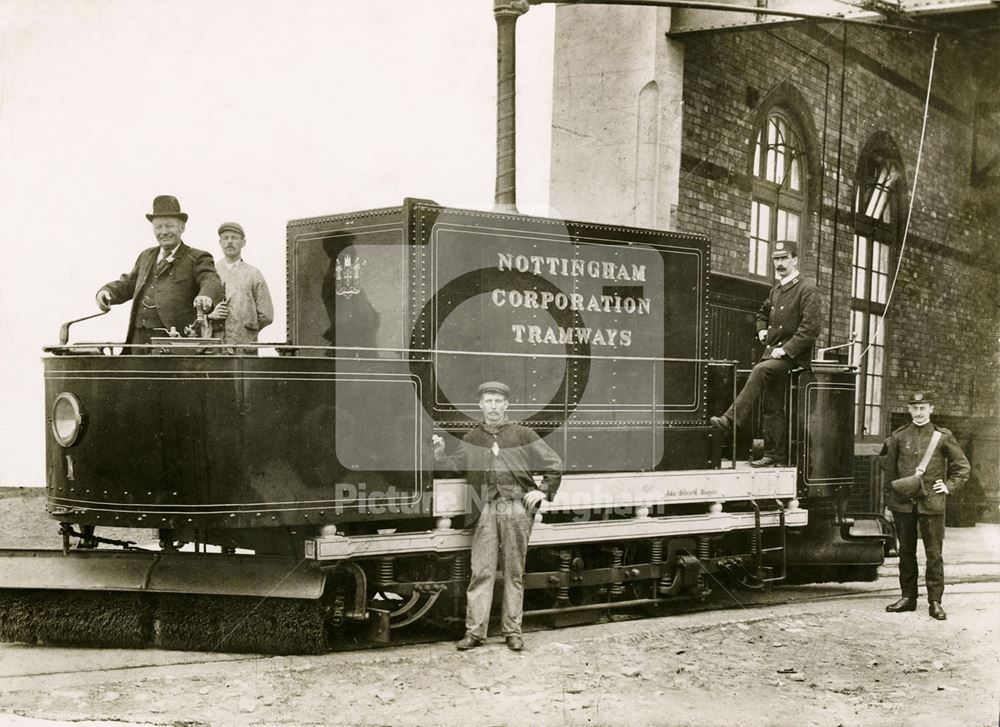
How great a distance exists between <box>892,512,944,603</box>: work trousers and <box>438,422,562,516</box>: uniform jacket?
3.38 meters

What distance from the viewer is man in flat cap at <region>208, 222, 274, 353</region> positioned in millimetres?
8086

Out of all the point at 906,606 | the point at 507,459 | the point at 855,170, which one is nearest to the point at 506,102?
the point at 507,459

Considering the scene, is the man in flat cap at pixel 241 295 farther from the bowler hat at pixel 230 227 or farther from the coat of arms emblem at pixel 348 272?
the coat of arms emblem at pixel 348 272

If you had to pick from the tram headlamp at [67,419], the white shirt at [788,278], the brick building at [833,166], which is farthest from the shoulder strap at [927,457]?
the tram headlamp at [67,419]

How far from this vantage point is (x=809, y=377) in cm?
950

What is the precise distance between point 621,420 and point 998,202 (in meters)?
12.0

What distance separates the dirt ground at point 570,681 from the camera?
5.71 m

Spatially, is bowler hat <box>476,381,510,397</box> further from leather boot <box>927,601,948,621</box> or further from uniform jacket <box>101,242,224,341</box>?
leather boot <box>927,601,948,621</box>

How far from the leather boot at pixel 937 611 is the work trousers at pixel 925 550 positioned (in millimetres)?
38

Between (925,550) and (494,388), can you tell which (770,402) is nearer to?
(925,550)

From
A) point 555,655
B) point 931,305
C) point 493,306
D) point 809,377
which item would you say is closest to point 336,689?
point 555,655

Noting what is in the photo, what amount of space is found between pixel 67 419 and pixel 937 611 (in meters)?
6.50

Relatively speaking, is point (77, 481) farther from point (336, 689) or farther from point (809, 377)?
point (809, 377)

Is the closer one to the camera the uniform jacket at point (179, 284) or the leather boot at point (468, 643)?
Result: the leather boot at point (468, 643)
